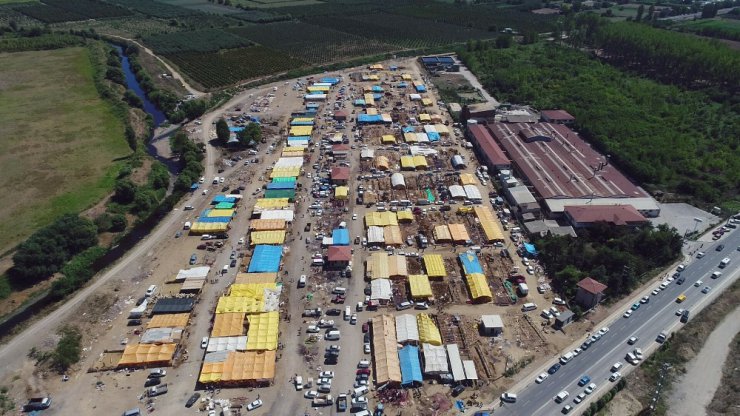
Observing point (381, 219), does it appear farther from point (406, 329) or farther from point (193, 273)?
point (193, 273)

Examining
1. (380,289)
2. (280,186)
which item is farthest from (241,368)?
(280,186)

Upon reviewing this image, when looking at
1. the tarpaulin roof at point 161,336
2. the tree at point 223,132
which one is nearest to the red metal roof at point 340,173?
the tree at point 223,132

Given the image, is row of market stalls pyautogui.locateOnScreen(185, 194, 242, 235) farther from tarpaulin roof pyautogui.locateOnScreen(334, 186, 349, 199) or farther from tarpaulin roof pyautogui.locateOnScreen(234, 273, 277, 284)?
tarpaulin roof pyautogui.locateOnScreen(334, 186, 349, 199)

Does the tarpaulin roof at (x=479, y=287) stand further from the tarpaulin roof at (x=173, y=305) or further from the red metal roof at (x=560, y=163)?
the tarpaulin roof at (x=173, y=305)

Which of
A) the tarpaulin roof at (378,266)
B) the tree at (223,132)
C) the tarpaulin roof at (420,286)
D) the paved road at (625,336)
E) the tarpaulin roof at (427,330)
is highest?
the tree at (223,132)

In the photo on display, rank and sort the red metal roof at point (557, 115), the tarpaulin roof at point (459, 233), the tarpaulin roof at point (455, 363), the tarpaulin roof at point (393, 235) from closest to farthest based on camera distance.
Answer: the tarpaulin roof at point (455, 363), the tarpaulin roof at point (393, 235), the tarpaulin roof at point (459, 233), the red metal roof at point (557, 115)

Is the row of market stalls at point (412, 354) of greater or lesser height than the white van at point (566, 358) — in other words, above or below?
above

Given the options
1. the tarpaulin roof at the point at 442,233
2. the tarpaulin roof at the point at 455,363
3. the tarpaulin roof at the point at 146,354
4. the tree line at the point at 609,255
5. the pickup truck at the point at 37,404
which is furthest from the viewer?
the tarpaulin roof at the point at 442,233

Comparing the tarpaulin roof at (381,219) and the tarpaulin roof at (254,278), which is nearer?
the tarpaulin roof at (254,278)
